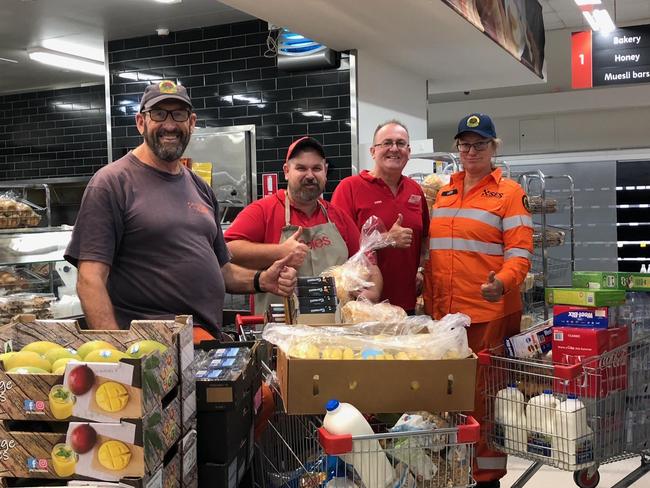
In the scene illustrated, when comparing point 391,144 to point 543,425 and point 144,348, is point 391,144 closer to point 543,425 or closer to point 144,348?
point 543,425

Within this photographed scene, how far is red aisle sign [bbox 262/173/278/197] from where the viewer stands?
7148 mm

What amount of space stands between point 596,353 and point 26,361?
219 centimetres

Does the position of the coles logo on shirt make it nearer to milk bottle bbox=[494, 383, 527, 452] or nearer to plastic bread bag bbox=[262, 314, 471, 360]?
milk bottle bbox=[494, 383, 527, 452]

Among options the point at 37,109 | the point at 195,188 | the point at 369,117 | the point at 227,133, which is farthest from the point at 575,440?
the point at 37,109

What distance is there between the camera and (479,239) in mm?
3604

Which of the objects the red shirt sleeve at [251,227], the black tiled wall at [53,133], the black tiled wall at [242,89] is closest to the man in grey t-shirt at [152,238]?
the red shirt sleeve at [251,227]

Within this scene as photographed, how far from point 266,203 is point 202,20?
4.45 meters

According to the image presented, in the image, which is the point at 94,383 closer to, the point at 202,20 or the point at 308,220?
the point at 308,220

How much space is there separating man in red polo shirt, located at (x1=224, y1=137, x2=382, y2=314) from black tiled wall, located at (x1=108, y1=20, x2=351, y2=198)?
334 cm

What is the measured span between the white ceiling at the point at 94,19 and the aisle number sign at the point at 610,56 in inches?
146

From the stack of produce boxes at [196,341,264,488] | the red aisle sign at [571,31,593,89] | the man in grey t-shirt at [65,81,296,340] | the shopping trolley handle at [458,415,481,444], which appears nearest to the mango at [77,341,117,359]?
the stack of produce boxes at [196,341,264,488]

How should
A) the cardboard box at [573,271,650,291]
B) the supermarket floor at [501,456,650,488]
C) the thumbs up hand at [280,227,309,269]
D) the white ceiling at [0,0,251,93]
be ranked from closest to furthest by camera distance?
Result: the thumbs up hand at [280,227,309,269]
the cardboard box at [573,271,650,291]
the supermarket floor at [501,456,650,488]
the white ceiling at [0,0,251,93]

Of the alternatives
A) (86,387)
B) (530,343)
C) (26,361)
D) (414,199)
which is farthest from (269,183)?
(86,387)

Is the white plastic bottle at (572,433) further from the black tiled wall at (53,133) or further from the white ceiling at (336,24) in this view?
the black tiled wall at (53,133)
